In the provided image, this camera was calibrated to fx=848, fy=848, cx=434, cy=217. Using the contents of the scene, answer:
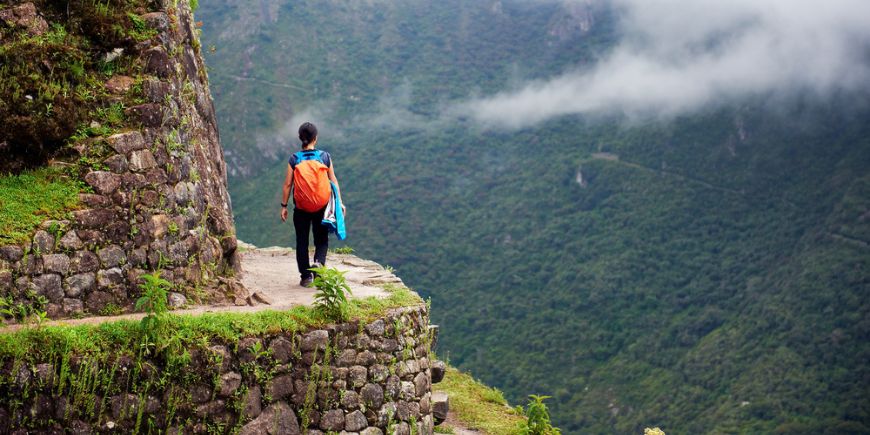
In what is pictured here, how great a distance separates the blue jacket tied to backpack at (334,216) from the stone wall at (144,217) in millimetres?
1272

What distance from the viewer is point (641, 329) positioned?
7800 centimetres

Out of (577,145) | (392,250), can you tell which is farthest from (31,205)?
(577,145)

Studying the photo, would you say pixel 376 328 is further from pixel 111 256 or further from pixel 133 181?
pixel 133 181

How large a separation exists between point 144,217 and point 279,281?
301 cm

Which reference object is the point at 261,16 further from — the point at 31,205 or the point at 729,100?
the point at 31,205

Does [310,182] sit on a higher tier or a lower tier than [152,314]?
higher

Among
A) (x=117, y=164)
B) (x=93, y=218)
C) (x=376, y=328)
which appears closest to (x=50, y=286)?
(x=93, y=218)

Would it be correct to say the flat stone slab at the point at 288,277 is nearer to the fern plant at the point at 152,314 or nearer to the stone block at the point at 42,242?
the fern plant at the point at 152,314

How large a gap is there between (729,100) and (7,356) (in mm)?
119950

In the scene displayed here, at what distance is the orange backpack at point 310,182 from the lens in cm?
999

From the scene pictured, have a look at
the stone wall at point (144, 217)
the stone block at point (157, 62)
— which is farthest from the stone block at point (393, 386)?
the stone block at point (157, 62)

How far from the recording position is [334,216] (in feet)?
33.4

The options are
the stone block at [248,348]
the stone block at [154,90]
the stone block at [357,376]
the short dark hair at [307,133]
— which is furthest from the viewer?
the short dark hair at [307,133]

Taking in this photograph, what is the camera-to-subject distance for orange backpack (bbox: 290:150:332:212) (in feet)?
32.8
